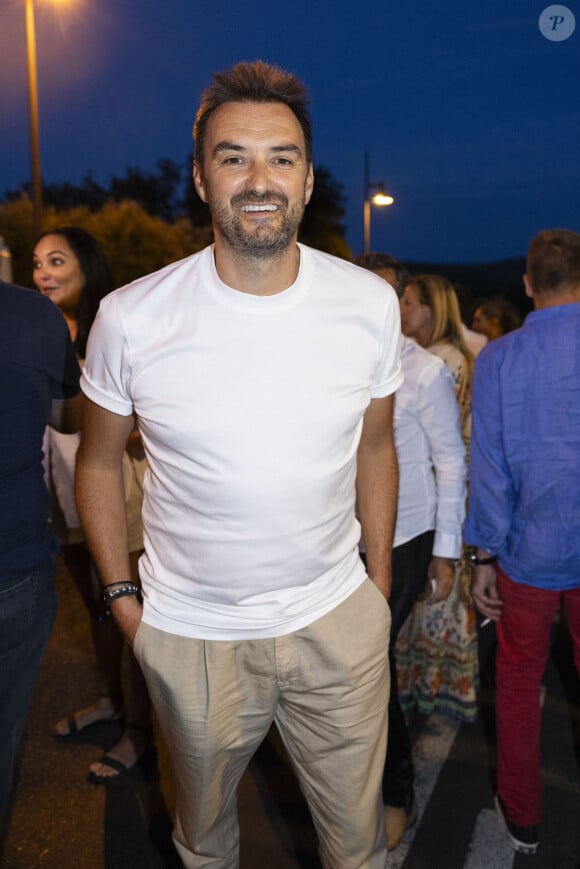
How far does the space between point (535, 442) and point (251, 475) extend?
1.34 meters

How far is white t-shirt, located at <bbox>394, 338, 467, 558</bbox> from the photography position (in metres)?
2.99

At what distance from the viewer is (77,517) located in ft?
11.1

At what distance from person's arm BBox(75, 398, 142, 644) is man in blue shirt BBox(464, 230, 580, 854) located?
4.45 feet

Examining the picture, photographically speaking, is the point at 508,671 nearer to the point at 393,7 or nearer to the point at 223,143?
the point at 223,143

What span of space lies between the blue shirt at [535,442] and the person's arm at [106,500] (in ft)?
4.47

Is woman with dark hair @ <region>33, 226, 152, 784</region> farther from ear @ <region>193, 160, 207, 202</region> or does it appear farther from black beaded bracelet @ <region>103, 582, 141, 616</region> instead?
ear @ <region>193, 160, 207, 202</region>

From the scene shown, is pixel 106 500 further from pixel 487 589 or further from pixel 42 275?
pixel 42 275

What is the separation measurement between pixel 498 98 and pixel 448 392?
40.2ft

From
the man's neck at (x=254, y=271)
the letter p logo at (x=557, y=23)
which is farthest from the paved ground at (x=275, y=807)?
the letter p logo at (x=557, y=23)

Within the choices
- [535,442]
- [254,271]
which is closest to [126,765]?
[535,442]

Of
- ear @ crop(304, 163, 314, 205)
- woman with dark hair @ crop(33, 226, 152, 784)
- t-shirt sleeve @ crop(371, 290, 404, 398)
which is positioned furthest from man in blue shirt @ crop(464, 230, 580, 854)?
woman with dark hair @ crop(33, 226, 152, 784)

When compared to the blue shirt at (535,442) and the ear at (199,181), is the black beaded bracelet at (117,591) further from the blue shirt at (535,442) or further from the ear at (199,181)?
the blue shirt at (535,442)

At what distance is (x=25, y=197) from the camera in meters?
28.7

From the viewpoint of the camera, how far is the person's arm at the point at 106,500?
2.12 metres
